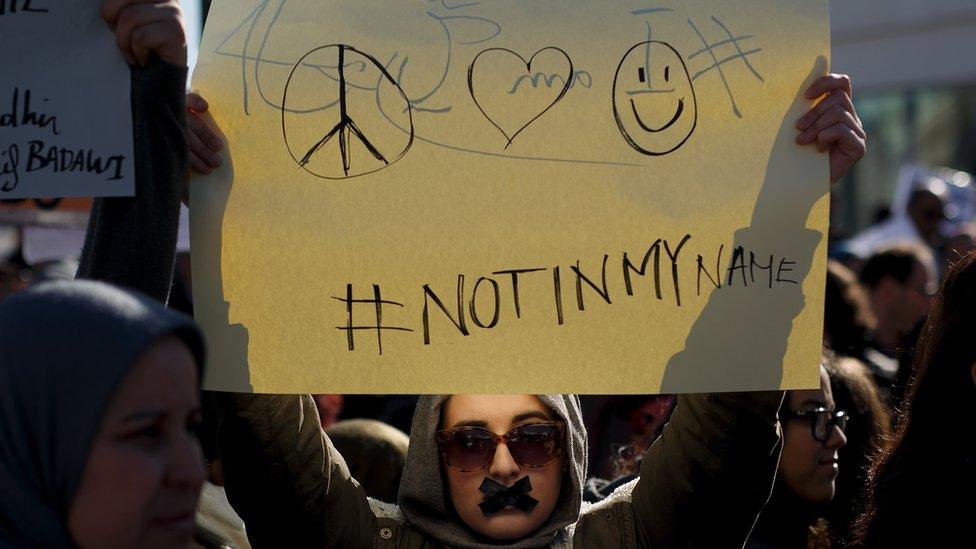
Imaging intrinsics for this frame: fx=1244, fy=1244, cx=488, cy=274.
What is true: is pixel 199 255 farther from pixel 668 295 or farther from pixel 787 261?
pixel 787 261

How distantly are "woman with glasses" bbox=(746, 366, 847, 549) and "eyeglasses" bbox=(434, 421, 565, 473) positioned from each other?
35.5 inches

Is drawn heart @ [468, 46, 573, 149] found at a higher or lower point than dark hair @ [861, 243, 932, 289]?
higher

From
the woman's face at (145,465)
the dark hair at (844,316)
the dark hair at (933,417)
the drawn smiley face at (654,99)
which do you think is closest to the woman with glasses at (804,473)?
the dark hair at (933,417)

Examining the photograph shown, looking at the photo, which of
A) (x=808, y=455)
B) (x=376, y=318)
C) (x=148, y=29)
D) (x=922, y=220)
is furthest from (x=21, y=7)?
(x=922, y=220)

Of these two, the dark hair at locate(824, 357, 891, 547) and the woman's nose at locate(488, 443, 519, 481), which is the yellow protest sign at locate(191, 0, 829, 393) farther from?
the dark hair at locate(824, 357, 891, 547)

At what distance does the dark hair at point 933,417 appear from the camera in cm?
247

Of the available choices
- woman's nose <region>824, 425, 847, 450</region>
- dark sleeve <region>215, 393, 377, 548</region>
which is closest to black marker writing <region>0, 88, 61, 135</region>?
dark sleeve <region>215, 393, 377, 548</region>

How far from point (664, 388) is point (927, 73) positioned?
15.4 metres

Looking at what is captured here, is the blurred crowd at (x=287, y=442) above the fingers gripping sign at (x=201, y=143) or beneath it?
beneath

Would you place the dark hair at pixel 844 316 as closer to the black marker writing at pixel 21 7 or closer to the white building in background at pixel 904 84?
the black marker writing at pixel 21 7

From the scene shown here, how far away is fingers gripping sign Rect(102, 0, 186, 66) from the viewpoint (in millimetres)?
2158

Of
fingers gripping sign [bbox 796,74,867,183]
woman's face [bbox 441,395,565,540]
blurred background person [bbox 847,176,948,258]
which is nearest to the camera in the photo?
fingers gripping sign [bbox 796,74,867,183]

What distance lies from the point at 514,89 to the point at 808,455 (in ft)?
4.57

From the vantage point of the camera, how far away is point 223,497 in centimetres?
313
